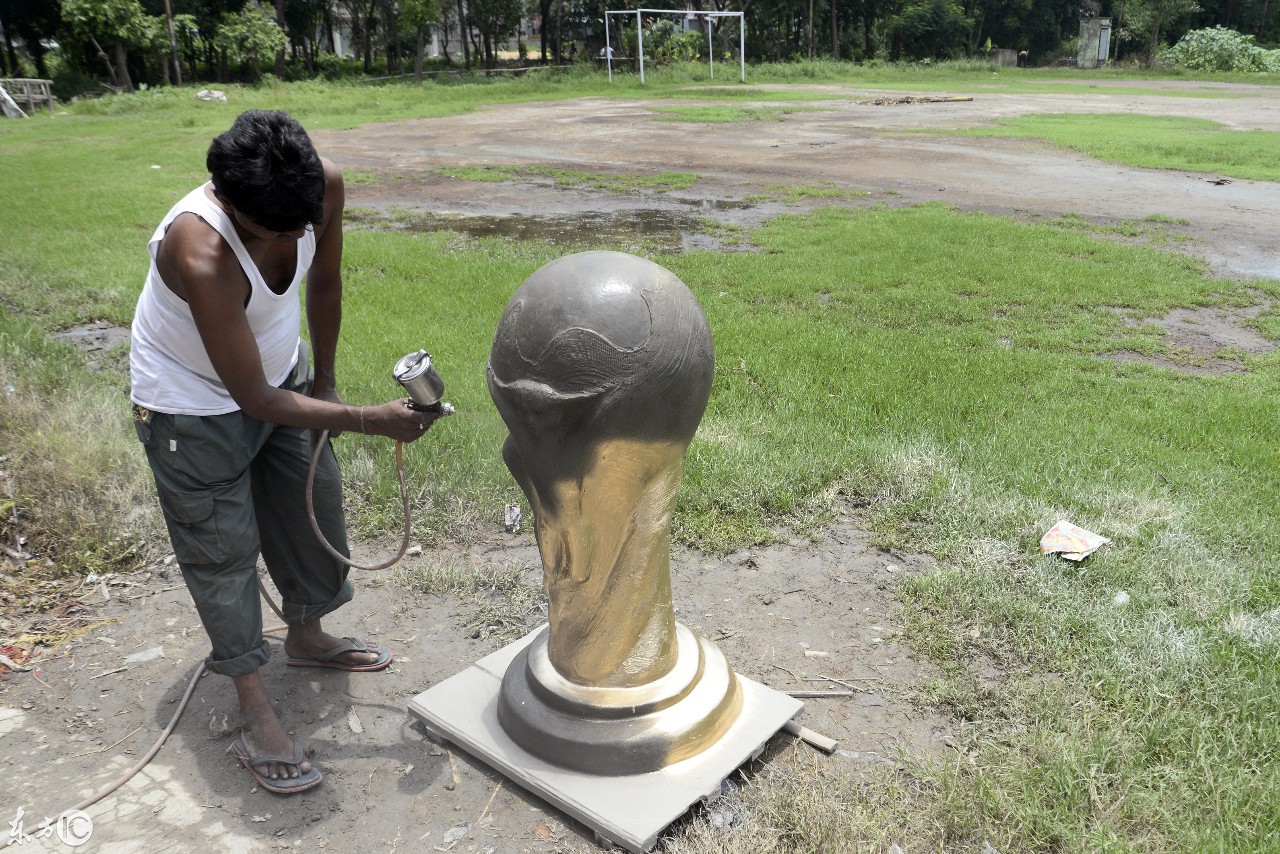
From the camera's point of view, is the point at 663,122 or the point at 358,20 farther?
the point at 358,20

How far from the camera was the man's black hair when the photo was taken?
2217mm

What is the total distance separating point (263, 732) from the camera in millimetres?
2742

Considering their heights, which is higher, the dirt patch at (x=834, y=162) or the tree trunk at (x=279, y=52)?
the tree trunk at (x=279, y=52)

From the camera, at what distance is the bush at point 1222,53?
105ft

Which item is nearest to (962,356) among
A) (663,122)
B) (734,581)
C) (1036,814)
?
(734,581)

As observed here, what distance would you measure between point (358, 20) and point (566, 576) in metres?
44.7

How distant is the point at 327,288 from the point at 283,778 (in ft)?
4.75

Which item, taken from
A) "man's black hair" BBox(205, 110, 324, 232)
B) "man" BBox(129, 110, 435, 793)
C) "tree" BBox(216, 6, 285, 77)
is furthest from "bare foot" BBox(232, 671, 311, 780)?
"tree" BBox(216, 6, 285, 77)

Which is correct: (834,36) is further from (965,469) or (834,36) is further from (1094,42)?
(965,469)

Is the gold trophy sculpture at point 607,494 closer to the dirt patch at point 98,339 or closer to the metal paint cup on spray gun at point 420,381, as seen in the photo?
the metal paint cup on spray gun at point 420,381

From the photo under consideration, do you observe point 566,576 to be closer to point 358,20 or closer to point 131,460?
point 131,460

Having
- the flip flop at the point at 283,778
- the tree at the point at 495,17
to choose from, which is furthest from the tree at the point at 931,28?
the flip flop at the point at 283,778

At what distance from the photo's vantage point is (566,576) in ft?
8.52

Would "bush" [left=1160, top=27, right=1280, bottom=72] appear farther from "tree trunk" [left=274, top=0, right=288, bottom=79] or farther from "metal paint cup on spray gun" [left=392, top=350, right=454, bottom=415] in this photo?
"metal paint cup on spray gun" [left=392, top=350, right=454, bottom=415]
